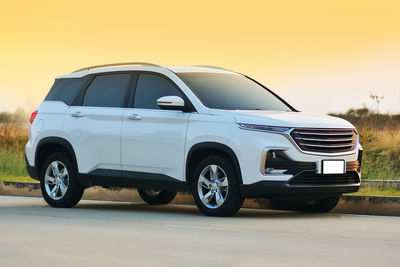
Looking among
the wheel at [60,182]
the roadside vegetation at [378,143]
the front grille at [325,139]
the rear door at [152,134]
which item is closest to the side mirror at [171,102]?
the rear door at [152,134]

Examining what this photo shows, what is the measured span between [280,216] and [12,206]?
4208 millimetres

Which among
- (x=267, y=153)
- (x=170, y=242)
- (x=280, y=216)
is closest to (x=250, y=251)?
(x=170, y=242)

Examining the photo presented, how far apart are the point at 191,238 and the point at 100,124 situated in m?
4.18

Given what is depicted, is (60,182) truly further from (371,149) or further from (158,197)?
(371,149)

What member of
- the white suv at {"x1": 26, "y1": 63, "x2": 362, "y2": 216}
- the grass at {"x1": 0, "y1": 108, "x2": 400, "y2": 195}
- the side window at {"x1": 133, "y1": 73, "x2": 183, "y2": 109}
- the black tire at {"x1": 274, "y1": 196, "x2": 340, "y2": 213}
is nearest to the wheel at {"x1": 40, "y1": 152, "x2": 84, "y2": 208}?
the white suv at {"x1": 26, "y1": 63, "x2": 362, "y2": 216}

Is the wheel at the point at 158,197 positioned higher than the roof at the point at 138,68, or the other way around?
the roof at the point at 138,68

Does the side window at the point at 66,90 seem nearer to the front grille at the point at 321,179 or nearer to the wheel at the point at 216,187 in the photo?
the wheel at the point at 216,187

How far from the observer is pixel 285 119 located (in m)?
11.1

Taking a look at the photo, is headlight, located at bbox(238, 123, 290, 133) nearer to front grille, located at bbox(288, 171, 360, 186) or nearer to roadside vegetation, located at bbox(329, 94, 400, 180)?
front grille, located at bbox(288, 171, 360, 186)

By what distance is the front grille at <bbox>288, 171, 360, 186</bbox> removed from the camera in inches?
436

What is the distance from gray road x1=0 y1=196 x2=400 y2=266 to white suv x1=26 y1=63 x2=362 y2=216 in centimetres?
42

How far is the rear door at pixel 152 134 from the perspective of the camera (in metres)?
11.8

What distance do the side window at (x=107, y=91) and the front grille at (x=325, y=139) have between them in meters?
2.77

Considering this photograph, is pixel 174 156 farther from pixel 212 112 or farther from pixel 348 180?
pixel 348 180
